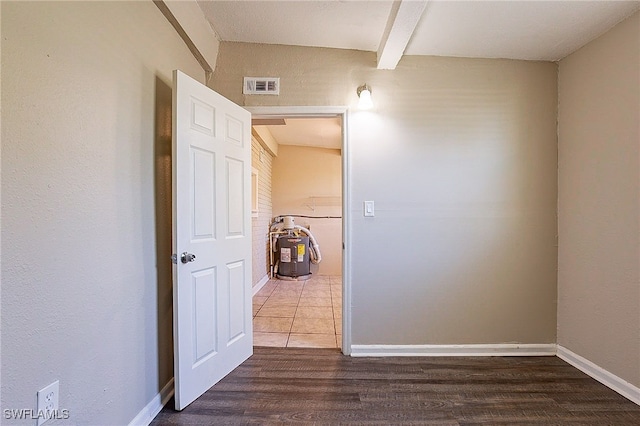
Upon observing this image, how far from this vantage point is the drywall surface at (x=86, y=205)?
1000mm

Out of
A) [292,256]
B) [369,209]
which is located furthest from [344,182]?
[292,256]

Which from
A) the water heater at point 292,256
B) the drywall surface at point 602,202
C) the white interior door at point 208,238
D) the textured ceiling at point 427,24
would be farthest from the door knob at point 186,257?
the water heater at point 292,256

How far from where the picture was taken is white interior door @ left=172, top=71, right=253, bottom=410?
5.74 feet

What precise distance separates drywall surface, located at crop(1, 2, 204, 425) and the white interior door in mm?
154

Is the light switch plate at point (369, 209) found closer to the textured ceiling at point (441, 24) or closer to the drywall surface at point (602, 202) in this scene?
the textured ceiling at point (441, 24)

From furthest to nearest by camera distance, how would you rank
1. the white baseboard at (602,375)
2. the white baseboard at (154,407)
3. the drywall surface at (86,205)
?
the white baseboard at (602,375), the white baseboard at (154,407), the drywall surface at (86,205)

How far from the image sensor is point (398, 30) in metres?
1.96

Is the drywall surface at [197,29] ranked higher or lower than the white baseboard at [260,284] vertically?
higher

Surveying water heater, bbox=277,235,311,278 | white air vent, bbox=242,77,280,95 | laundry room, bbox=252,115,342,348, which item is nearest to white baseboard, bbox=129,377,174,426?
laundry room, bbox=252,115,342,348

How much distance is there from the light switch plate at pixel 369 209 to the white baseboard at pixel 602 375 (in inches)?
70.5

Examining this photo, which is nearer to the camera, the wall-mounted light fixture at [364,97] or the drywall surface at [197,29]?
the drywall surface at [197,29]

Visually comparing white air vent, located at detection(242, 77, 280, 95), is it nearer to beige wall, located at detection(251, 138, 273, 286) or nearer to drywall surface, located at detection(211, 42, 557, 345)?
drywall surface, located at detection(211, 42, 557, 345)

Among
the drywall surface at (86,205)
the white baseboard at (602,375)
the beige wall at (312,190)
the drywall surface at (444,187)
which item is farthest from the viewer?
the beige wall at (312,190)

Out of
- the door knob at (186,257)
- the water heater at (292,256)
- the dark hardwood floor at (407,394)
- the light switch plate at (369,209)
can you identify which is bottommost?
the dark hardwood floor at (407,394)
